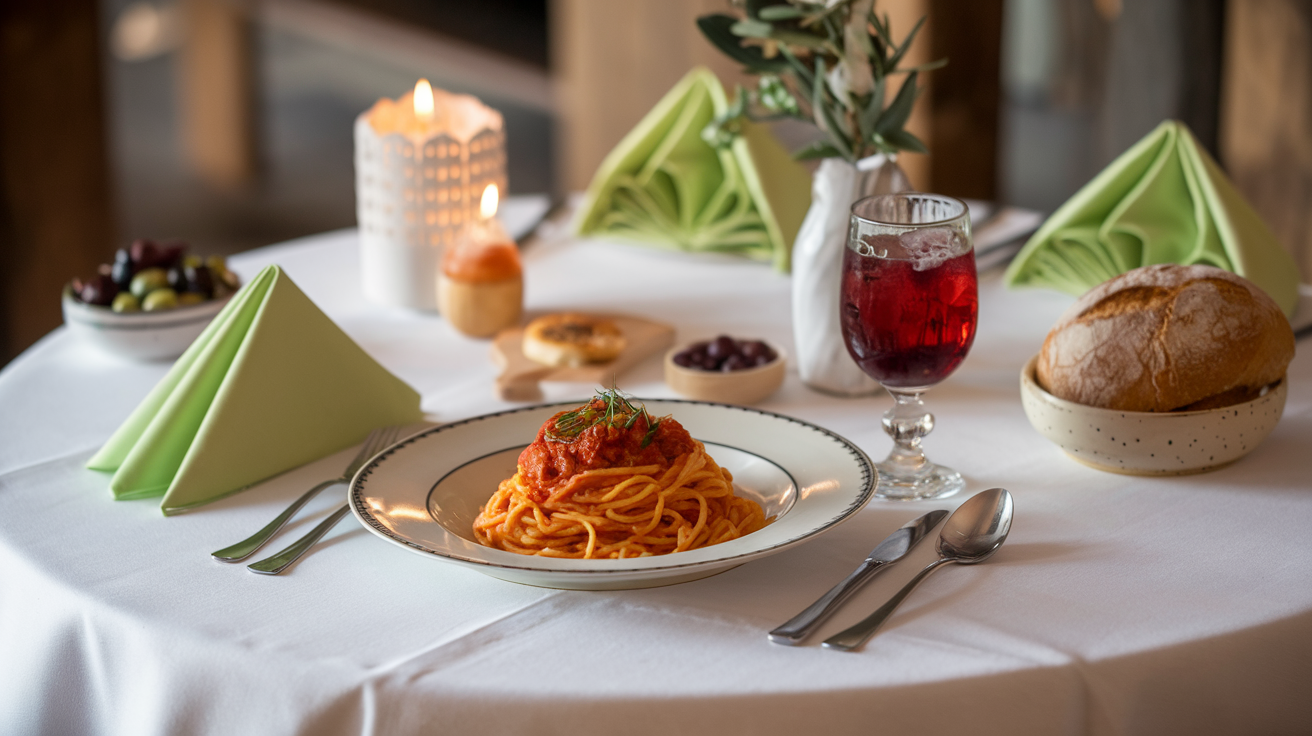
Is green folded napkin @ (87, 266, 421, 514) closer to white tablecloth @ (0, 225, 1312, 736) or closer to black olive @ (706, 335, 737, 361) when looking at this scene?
white tablecloth @ (0, 225, 1312, 736)

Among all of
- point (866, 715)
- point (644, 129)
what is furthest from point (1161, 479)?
point (644, 129)

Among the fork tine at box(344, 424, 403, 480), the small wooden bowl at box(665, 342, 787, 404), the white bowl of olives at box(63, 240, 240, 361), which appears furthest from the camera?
the white bowl of olives at box(63, 240, 240, 361)

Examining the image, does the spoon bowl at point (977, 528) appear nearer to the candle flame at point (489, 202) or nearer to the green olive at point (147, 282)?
the candle flame at point (489, 202)

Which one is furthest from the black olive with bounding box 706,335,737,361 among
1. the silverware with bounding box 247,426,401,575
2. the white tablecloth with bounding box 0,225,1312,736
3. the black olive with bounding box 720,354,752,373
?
the silverware with bounding box 247,426,401,575

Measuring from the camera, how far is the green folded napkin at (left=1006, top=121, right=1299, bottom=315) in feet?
5.69

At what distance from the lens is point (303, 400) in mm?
1320

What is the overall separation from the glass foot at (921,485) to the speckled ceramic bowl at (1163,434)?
13 cm

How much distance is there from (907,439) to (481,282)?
751 mm

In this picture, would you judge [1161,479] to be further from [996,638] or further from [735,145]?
[735,145]

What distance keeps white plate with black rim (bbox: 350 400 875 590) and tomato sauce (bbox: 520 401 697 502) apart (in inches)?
3.4

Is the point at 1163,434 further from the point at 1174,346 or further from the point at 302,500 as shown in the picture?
the point at 302,500

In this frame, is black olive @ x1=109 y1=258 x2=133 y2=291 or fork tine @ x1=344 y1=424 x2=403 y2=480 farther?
black olive @ x1=109 y1=258 x2=133 y2=291

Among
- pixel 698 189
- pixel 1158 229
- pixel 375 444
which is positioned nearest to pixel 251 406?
pixel 375 444

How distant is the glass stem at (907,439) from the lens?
123 centimetres
